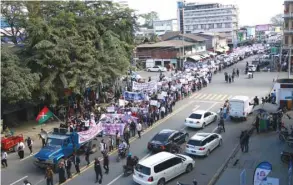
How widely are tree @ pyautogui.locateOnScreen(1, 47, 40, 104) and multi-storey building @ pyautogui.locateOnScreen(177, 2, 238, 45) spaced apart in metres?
114

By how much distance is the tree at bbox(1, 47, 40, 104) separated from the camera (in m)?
25.6

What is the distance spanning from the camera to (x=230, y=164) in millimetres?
20469

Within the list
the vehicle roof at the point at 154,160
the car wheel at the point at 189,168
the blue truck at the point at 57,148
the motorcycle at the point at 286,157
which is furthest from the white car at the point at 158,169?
the motorcycle at the point at 286,157

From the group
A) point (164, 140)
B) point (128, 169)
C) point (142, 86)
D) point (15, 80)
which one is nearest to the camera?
point (128, 169)

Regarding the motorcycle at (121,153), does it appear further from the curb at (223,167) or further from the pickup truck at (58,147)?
the curb at (223,167)

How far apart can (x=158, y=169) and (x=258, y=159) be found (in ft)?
22.8

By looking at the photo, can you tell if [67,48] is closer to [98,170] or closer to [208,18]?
[98,170]

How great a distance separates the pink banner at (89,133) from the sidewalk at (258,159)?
8.84 metres

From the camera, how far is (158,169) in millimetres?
17500

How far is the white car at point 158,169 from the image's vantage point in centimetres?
1711

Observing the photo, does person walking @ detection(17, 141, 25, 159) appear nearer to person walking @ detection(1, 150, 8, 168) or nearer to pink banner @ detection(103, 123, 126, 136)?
person walking @ detection(1, 150, 8, 168)

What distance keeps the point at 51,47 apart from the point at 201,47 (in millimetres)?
58811

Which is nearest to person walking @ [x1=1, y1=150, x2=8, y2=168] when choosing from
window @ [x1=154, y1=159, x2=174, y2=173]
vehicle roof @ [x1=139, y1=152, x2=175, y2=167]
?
vehicle roof @ [x1=139, y1=152, x2=175, y2=167]

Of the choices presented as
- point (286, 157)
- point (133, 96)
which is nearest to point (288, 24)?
point (133, 96)
